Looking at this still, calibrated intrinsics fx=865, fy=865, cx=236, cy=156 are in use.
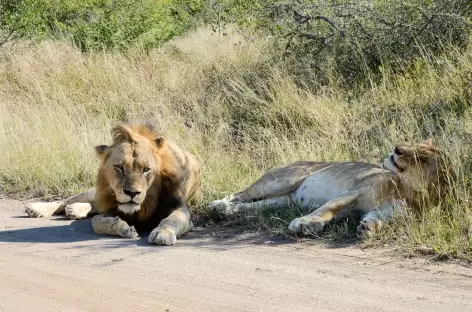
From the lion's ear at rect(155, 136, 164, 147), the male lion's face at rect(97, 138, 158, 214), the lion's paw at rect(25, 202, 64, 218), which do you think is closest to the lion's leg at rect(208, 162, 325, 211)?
the lion's ear at rect(155, 136, 164, 147)

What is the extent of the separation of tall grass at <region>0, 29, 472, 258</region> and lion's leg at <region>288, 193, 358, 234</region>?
33 centimetres

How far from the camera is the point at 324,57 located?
482 inches

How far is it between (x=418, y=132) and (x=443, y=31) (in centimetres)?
267

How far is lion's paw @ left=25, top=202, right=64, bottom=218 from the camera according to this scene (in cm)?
798

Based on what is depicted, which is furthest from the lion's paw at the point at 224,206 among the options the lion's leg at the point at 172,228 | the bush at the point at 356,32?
the bush at the point at 356,32

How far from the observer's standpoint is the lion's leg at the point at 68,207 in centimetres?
785

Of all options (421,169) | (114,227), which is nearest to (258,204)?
(114,227)

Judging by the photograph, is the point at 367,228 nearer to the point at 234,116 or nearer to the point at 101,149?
the point at 101,149

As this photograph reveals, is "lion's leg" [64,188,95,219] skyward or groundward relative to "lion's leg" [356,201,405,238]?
skyward

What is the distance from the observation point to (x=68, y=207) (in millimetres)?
7844

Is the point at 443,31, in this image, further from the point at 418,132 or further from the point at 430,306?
the point at 430,306

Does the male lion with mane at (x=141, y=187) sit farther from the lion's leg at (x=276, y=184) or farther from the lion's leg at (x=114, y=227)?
the lion's leg at (x=276, y=184)

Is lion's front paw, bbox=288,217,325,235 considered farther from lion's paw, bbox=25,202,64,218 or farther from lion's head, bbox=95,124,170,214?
lion's paw, bbox=25,202,64,218

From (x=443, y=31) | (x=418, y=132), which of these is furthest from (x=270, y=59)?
(x=418, y=132)
